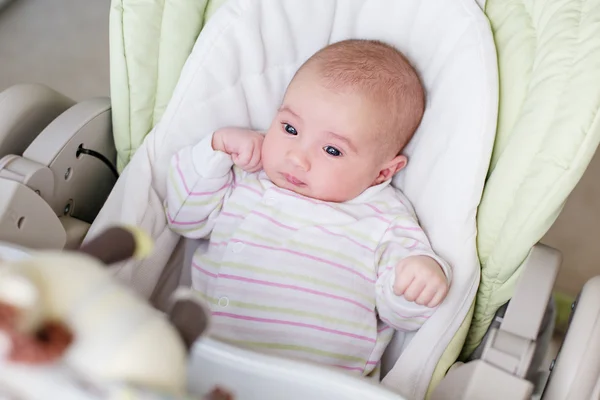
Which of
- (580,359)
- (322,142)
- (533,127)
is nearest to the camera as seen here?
(580,359)

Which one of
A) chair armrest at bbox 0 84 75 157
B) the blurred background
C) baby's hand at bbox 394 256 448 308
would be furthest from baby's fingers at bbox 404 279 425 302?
the blurred background

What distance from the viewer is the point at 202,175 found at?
0.94 m

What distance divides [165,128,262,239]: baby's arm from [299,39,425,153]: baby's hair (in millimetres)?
154

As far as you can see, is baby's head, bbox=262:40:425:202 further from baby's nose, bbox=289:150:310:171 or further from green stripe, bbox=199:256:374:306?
green stripe, bbox=199:256:374:306

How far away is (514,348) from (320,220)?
32cm

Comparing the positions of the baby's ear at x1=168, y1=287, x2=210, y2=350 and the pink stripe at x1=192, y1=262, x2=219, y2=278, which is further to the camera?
the pink stripe at x1=192, y1=262, x2=219, y2=278

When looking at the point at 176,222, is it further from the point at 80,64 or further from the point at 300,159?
the point at 80,64

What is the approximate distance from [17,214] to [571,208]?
4.48ft

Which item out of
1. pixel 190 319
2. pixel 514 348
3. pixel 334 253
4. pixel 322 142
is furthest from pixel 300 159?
pixel 190 319

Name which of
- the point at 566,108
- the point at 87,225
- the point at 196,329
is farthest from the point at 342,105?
the point at 196,329

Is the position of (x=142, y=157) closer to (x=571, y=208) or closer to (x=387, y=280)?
(x=387, y=280)

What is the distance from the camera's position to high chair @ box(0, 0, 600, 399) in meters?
0.76

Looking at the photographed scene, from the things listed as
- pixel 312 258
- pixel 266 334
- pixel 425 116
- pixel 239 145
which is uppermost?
pixel 425 116

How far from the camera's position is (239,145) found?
96cm
